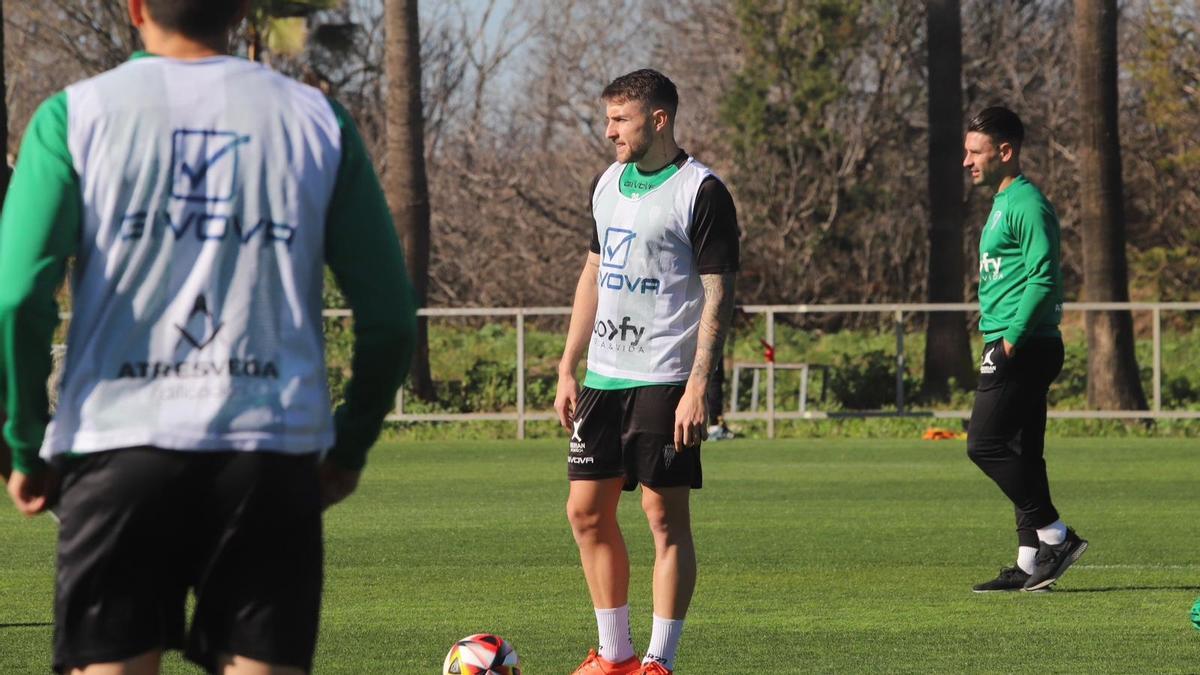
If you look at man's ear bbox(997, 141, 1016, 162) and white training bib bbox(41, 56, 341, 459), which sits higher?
man's ear bbox(997, 141, 1016, 162)

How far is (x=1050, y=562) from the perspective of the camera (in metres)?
9.25

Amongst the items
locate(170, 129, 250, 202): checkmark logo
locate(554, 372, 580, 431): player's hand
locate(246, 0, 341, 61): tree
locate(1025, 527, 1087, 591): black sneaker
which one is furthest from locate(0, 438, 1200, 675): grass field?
locate(246, 0, 341, 61): tree

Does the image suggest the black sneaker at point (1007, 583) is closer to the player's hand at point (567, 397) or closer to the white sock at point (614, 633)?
the white sock at point (614, 633)

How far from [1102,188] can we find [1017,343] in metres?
15.6

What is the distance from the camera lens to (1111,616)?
8.41 meters

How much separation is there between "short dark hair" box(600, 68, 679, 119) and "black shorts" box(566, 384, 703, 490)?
3.25 feet

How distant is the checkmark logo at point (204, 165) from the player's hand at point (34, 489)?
1.82 feet

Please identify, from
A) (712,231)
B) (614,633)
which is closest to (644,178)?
(712,231)

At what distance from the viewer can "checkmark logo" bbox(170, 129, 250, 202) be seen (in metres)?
3.26

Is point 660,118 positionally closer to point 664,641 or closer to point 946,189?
point 664,641

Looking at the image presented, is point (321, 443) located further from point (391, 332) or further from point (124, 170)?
point (124, 170)

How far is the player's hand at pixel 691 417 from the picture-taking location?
646cm

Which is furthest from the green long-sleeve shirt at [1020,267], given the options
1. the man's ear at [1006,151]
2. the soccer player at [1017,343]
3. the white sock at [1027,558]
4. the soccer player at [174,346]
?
the soccer player at [174,346]

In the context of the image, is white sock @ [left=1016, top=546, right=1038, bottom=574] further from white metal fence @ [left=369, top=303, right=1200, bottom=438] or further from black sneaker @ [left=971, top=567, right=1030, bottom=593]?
white metal fence @ [left=369, top=303, right=1200, bottom=438]
